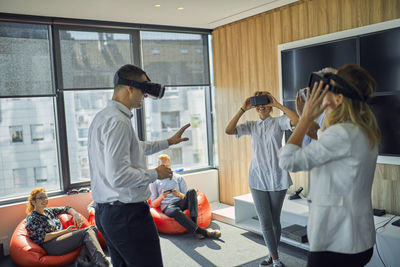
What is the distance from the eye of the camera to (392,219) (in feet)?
10.9

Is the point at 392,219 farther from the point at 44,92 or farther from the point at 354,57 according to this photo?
the point at 44,92

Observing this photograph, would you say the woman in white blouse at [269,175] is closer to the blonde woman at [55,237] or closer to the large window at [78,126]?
the blonde woman at [55,237]

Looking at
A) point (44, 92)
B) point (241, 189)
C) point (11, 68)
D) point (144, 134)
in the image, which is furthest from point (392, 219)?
point (11, 68)

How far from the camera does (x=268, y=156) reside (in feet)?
10.5

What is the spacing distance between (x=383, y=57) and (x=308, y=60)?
2.66ft

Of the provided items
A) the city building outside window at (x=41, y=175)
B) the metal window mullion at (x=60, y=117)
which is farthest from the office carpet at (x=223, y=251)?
the metal window mullion at (x=60, y=117)

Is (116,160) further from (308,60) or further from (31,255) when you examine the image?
(308,60)

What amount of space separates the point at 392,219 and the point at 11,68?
4.24 meters

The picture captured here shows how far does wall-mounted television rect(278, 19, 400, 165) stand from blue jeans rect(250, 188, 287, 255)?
1079mm

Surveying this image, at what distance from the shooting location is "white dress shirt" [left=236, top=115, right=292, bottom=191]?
3131 mm

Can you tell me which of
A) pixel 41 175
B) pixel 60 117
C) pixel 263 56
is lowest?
pixel 41 175

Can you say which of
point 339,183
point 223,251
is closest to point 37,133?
point 223,251

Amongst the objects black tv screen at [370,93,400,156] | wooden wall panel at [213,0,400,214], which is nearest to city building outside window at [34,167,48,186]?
wooden wall panel at [213,0,400,214]

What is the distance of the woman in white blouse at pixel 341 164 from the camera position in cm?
144
